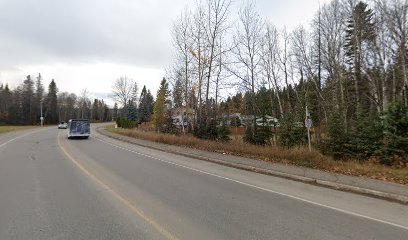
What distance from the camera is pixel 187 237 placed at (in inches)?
208

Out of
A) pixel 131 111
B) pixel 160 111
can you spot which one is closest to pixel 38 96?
pixel 131 111

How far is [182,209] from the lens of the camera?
22.9 ft

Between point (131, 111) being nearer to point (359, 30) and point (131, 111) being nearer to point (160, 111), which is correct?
point (160, 111)

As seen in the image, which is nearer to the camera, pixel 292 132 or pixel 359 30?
pixel 292 132

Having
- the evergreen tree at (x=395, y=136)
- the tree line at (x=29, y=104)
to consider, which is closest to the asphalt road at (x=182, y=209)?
the evergreen tree at (x=395, y=136)

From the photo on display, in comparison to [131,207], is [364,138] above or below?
above

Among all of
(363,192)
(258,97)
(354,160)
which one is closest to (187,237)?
(363,192)

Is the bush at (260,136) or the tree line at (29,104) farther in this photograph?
the tree line at (29,104)

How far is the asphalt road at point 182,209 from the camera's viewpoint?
559 centimetres

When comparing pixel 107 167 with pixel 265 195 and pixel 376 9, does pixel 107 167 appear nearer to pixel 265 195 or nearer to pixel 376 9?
pixel 265 195

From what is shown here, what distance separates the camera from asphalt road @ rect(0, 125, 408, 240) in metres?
5.59

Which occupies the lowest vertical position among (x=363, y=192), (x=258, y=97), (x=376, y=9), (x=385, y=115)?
(x=363, y=192)

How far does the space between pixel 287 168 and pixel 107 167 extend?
741 cm

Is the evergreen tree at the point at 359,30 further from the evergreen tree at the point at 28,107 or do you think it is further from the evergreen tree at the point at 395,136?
the evergreen tree at the point at 28,107
